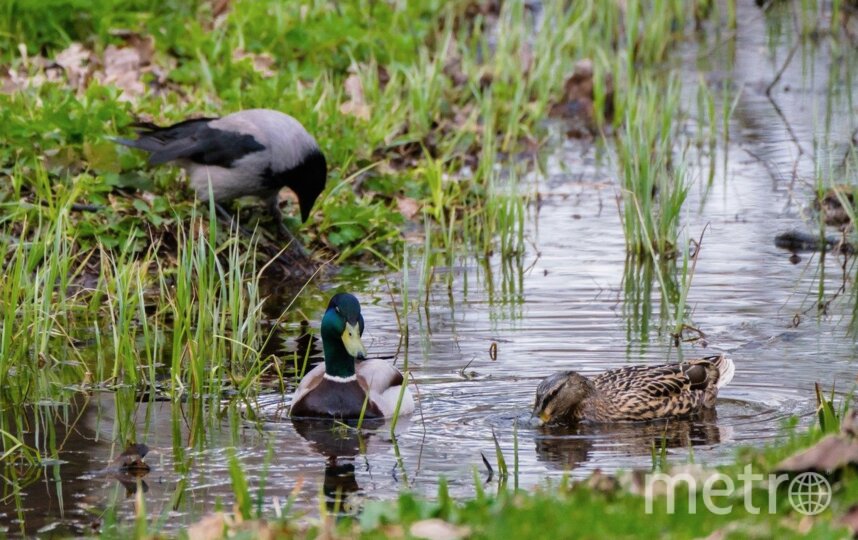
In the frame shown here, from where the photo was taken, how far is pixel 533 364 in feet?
24.2

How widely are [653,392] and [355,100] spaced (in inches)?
232

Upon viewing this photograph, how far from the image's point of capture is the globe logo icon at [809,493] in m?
4.13

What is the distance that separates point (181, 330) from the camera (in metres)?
6.68

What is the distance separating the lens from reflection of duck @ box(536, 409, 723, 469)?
6113 millimetres

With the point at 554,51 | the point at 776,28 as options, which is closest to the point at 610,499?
the point at 554,51

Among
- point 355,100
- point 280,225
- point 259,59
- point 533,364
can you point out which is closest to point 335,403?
point 533,364

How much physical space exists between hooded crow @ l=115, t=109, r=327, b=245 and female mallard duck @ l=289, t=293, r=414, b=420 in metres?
2.50

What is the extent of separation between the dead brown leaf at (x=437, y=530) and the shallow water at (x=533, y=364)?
855 millimetres

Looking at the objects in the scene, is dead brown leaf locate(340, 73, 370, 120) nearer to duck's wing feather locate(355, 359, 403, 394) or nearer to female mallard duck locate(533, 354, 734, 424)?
duck's wing feather locate(355, 359, 403, 394)

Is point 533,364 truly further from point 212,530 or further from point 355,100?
point 355,100

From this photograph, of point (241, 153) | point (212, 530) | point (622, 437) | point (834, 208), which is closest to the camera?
point (212, 530)

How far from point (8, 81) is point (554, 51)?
556 cm

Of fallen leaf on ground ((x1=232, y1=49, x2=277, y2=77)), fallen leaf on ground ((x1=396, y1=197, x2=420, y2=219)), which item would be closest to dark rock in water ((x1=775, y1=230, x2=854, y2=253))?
fallen leaf on ground ((x1=396, y1=197, x2=420, y2=219))

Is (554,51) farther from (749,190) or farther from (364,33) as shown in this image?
(749,190)
